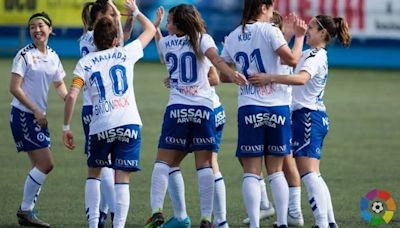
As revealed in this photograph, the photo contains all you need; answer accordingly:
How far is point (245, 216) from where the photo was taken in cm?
1112

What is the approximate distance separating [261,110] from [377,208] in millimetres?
1967

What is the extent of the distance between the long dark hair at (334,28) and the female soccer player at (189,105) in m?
1.06

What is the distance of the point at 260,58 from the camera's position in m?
9.59

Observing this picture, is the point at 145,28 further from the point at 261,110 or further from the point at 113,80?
the point at 261,110

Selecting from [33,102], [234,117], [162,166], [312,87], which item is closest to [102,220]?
→ [162,166]

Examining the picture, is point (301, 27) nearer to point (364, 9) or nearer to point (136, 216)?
point (136, 216)

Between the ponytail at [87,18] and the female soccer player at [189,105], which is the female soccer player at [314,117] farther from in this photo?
the ponytail at [87,18]

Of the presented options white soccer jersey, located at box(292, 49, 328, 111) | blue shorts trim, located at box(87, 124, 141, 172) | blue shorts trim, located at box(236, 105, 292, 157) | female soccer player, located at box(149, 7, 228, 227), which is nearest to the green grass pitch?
female soccer player, located at box(149, 7, 228, 227)

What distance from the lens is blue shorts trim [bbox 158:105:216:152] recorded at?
1007 centimetres

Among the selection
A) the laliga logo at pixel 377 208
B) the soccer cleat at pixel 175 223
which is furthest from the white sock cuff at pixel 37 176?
the laliga logo at pixel 377 208

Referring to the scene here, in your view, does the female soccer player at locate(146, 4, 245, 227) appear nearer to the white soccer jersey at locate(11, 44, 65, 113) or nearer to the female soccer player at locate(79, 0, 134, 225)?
the female soccer player at locate(79, 0, 134, 225)

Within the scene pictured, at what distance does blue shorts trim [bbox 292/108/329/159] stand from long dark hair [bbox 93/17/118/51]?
194 centimetres

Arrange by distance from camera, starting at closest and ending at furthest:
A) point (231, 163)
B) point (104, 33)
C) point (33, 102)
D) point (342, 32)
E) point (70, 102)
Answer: point (70, 102)
point (104, 33)
point (342, 32)
point (33, 102)
point (231, 163)

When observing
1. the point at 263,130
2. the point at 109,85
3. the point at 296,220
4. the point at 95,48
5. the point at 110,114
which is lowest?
the point at 296,220
